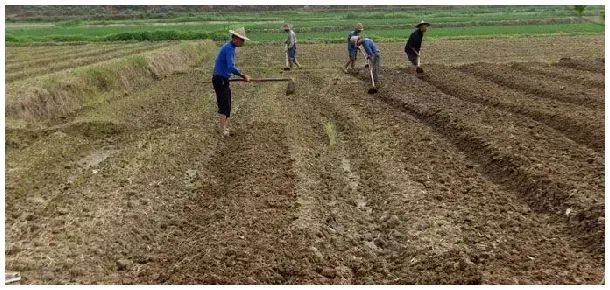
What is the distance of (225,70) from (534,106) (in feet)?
16.8

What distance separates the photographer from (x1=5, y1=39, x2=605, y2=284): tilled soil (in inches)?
177

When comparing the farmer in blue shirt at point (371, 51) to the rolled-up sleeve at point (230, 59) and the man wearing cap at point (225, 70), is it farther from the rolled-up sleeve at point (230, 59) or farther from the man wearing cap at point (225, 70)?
the rolled-up sleeve at point (230, 59)

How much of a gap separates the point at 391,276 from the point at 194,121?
6510 millimetres

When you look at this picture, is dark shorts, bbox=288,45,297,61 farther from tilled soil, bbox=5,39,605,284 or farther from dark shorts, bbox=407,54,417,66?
tilled soil, bbox=5,39,605,284

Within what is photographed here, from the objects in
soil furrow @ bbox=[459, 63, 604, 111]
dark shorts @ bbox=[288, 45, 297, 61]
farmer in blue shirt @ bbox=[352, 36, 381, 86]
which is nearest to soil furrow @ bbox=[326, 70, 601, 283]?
soil furrow @ bbox=[459, 63, 604, 111]

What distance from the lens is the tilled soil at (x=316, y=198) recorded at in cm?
449

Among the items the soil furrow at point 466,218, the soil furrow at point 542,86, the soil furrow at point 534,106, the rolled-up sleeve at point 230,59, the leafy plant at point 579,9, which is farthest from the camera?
the soil furrow at point 542,86

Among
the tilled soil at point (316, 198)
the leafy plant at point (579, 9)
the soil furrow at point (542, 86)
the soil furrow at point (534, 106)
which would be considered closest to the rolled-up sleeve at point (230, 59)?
the tilled soil at point (316, 198)

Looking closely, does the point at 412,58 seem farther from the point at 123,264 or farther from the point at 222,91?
the point at 123,264

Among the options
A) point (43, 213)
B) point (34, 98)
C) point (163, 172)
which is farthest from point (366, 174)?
point (34, 98)

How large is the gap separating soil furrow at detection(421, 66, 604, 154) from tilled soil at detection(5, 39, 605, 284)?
50 mm

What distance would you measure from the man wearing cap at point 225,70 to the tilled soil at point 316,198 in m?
0.44

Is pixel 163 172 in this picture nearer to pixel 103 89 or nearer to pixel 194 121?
pixel 194 121

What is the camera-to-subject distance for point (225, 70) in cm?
858
